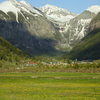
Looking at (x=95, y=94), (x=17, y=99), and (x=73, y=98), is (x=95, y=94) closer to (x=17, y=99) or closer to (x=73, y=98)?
(x=73, y=98)

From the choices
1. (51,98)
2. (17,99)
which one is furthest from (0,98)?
(51,98)

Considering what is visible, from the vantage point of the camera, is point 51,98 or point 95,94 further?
point 95,94

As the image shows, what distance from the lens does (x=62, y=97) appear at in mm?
65062

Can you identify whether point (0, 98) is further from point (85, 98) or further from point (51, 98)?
point (85, 98)

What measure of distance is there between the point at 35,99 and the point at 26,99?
144 cm

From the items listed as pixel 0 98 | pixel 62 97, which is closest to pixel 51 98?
pixel 62 97

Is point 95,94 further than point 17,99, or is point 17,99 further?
point 95,94

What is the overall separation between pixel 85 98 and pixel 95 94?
595 cm

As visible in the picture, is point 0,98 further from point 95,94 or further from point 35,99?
point 95,94

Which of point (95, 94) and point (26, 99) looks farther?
point (95, 94)

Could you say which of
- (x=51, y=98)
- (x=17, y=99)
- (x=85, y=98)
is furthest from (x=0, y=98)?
(x=85, y=98)

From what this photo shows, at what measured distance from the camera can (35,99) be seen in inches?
2426

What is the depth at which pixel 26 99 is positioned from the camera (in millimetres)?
61781

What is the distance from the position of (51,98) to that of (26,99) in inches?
165
